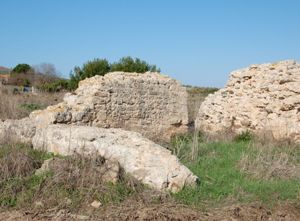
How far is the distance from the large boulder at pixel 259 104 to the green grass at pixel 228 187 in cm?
340

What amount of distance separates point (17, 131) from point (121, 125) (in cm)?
298

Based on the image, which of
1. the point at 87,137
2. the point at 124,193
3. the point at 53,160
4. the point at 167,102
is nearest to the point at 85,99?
the point at 167,102

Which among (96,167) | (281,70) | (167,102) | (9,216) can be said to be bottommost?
(9,216)

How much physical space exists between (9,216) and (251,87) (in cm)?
882

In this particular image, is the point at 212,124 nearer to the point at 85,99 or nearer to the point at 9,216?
the point at 85,99

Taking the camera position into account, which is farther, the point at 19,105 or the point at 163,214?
the point at 19,105

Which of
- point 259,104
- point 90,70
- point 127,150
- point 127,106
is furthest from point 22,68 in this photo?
point 127,150

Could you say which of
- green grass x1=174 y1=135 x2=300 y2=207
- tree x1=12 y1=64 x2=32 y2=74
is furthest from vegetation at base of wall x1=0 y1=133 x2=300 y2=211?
tree x1=12 y1=64 x2=32 y2=74

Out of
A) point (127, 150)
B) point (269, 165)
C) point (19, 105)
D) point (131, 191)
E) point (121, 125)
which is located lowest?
point (131, 191)

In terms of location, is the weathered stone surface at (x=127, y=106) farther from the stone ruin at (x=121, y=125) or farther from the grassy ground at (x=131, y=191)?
the grassy ground at (x=131, y=191)

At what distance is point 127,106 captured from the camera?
35.7 ft

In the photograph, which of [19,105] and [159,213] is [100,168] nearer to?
[159,213]

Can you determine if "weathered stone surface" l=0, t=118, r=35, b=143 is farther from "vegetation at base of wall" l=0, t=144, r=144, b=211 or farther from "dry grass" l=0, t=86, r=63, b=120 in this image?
"dry grass" l=0, t=86, r=63, b=120

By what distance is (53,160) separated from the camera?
633 cm
